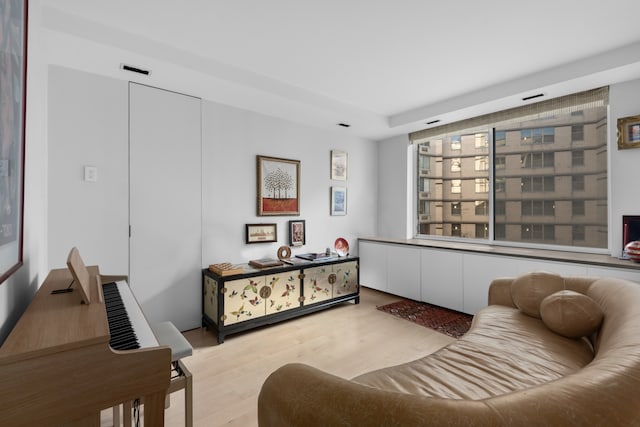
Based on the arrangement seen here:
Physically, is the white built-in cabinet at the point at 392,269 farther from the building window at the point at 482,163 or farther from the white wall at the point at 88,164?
the white wall at the point at 88,164

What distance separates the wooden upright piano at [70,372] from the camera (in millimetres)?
752

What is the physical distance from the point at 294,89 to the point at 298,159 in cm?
97

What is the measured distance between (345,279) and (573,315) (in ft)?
7.93

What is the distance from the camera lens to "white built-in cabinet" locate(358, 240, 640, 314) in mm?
2849

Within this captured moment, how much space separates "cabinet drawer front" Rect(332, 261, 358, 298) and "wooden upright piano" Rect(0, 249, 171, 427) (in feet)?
9.21

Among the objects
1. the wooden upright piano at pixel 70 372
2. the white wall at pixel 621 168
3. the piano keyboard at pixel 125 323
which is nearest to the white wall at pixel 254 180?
the piano keyboard at pixel 125 323

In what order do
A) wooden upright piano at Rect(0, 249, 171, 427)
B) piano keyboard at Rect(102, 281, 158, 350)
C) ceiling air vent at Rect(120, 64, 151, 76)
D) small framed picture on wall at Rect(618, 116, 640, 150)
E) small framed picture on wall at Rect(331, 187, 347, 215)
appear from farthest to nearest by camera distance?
small framed picture on wall at Rect(331, 187, 347, 215)
small framed picture on wall at Rect(618, 116, 640, 150)
ceiling air vent at Rect(120, 64, 151, 76)
piano keyboard at Rect(102, 281, 158, 350)
wooden upright piano at Rect(0, 249, 171, 427)

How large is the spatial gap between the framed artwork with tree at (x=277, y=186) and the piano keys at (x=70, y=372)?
253 cm

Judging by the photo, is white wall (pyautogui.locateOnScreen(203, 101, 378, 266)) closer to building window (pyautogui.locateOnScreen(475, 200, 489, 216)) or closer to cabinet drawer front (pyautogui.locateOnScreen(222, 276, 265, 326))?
cabinet drawer front (pyautogui.locateOnScreen(222, 276, 265, 326))

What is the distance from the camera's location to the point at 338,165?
14.4 ft

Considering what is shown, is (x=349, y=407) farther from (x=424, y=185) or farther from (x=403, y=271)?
(x=424, y=185)

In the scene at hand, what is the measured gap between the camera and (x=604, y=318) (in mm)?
1615

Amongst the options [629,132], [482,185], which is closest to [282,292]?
[482,185]

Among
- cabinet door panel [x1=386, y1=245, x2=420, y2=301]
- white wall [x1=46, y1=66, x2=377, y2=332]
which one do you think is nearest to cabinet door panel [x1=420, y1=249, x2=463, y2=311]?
cabinet door panel [x1=386, y1=245, x2=420, y2=301]
